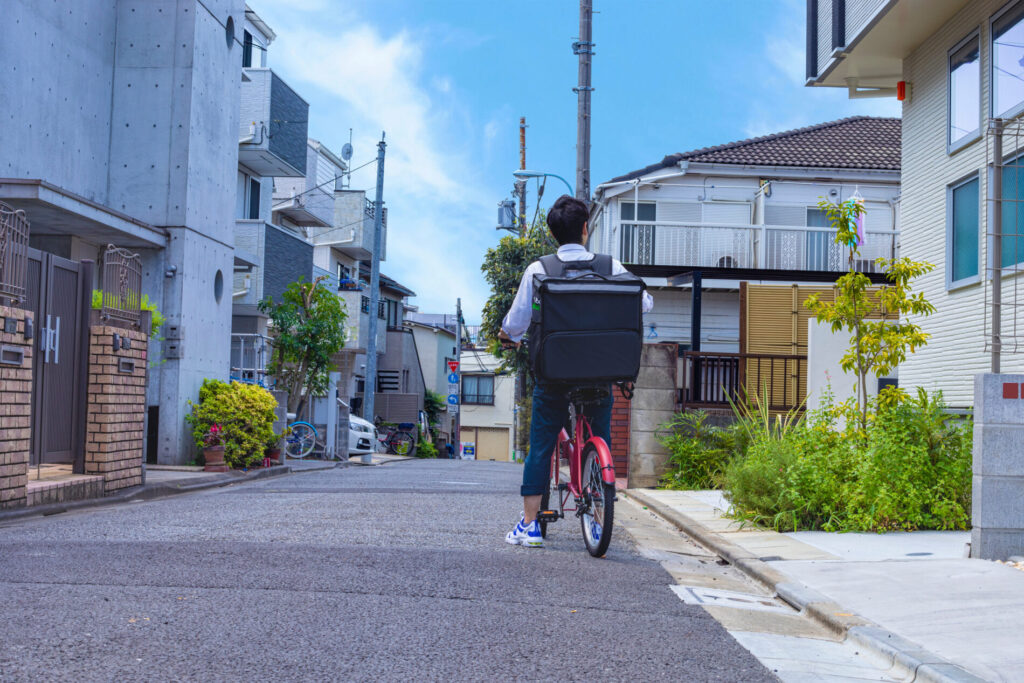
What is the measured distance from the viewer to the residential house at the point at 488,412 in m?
54.1

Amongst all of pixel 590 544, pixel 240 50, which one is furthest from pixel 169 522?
pixel 240 50

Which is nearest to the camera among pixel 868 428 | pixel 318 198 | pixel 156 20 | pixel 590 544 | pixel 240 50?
pixel 590 544

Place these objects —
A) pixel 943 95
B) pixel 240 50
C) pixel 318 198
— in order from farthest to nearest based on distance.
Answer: pixel 318 198
pixel 240 50
pixel 943 95

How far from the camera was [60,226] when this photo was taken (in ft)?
43.1

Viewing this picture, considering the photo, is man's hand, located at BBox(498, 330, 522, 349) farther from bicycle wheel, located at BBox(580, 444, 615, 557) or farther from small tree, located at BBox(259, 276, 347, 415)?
small tree, located at BBox(259, 276, 347, 415)

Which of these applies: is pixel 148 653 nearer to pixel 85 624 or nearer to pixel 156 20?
pixel 85 624

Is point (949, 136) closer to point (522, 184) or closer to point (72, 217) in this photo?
point (72, 217)

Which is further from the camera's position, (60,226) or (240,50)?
(240,50)

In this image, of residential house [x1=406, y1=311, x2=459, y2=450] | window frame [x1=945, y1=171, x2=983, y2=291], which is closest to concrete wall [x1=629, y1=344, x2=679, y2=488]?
window frame [x1=945, y1=171, x2=983, y2=291]

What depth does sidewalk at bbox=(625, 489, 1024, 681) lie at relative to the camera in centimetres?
400

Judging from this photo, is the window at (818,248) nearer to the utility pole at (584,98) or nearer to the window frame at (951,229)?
the utility pole at (584,98)

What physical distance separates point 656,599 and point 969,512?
4.10 m

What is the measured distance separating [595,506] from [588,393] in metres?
0.64

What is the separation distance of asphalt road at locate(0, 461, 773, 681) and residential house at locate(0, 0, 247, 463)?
319 inches
